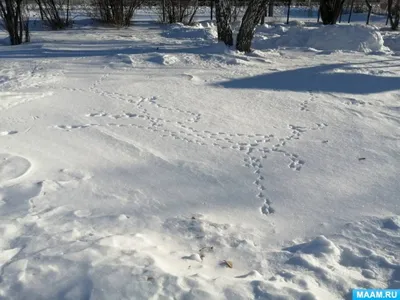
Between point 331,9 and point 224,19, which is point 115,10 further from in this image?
point 331,9

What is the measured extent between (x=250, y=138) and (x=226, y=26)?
4.66 meters

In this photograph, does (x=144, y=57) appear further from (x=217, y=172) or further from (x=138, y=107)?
(x=217, y=172)

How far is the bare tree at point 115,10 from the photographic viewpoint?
43.0ft

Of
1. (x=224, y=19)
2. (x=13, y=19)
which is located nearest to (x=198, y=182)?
(x=224, y=19)

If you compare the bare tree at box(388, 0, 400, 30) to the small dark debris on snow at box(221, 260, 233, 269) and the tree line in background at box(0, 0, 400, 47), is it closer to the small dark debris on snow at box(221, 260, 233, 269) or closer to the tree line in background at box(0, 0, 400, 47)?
the tree line in background at box(0, 0, 400, 47)

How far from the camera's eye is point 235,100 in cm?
510

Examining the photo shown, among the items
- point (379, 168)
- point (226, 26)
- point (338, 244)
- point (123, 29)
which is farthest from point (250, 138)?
point (123, 29)

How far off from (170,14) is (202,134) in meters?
11.2

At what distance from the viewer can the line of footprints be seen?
138 inches

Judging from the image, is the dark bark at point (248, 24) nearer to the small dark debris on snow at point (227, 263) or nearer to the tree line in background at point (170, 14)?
the tree line in background at point (170, 14)

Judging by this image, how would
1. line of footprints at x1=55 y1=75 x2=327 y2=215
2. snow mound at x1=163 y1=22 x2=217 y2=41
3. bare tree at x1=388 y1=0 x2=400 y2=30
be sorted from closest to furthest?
1. line of footprints at x1=55 y1=75 x2=327 y2=215
2. snow mound at x1=163 y1=22 x2=217 y2=41
3. bare tree at x1=388 y1=0 x2=400 y2=30

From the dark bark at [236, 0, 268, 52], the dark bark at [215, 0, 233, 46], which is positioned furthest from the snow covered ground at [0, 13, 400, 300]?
the dark bark at [215, 0, 233, 46]

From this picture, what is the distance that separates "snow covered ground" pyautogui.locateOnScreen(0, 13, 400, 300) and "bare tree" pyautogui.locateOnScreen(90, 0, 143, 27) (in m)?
7.30

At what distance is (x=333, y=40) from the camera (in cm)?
902
